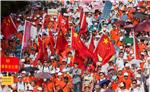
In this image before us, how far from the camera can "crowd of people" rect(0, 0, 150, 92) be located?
52.6 ft

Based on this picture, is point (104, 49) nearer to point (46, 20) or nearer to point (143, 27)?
point (143, 27)

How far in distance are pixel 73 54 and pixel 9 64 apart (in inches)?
64.0

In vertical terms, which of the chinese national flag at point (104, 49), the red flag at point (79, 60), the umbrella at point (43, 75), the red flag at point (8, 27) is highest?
the red flag at point (8, 27)

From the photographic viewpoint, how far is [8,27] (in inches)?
725

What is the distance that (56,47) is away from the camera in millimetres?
17625

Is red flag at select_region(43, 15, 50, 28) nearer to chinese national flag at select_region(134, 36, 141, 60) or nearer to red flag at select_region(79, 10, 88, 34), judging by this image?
red flag at select_region(79, 10, 88, 34)

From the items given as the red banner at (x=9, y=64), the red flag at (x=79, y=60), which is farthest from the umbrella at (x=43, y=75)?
the red flag at (x=79, y=60)

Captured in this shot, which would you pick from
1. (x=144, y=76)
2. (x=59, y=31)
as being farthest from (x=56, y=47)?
(x=144, y=76)

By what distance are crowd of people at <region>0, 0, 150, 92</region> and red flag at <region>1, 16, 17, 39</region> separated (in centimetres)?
13

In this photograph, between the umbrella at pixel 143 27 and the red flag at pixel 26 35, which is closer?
the umbrella at pixel 143 27

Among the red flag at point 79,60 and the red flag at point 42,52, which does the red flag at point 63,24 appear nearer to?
the red flag at point 42,52

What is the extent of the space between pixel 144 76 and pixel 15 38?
4.04 metres

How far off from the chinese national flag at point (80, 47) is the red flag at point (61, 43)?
1.02 feet

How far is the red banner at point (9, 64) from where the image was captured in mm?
16188
